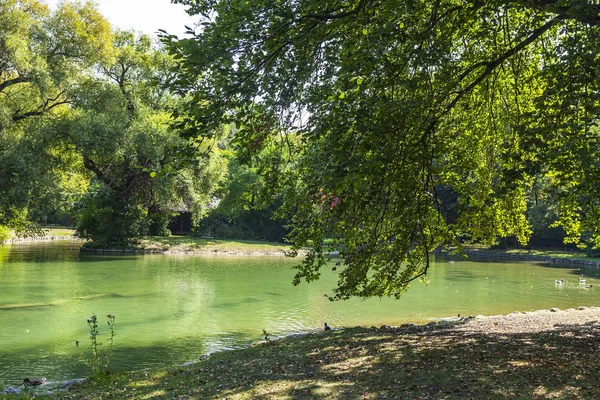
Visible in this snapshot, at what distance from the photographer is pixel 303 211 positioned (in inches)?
344

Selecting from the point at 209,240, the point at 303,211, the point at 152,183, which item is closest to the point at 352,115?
the point at 303,211

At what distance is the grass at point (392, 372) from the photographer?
605 cm

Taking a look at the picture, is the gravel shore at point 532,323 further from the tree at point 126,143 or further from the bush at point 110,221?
the bush at point 110,221

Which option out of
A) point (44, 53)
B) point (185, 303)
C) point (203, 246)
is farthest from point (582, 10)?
point (203, 246)

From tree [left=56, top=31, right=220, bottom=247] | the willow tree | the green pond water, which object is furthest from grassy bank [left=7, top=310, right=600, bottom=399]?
tree [left=56, top=31, right=220, bottom=247]

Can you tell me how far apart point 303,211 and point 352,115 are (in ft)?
8.30

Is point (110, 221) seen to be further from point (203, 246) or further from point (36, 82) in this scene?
point (36, 82)

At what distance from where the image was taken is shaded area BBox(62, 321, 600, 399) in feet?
19.9

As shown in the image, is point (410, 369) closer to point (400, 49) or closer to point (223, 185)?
point (400, 49)

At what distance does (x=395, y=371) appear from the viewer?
6.97m

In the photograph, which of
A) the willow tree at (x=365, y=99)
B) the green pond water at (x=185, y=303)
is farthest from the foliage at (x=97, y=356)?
the willow tree at (x=365, y=99)

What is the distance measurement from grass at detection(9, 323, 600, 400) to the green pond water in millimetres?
2331

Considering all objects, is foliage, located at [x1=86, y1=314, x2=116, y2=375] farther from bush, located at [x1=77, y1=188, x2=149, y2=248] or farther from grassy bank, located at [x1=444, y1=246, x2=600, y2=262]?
grassy bank, located at [x1=444, y1=246, x2=600, y2=262]

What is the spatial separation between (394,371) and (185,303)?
11904 millimetres
